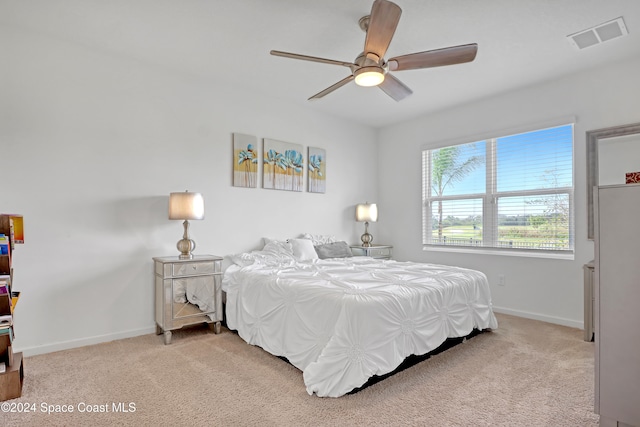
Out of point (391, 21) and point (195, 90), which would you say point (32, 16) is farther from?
point (391, 21)

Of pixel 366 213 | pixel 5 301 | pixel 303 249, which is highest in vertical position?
pixel 366 213

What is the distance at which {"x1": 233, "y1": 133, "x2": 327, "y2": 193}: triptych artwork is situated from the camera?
3.93 metres

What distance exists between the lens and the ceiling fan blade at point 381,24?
198 centimetres

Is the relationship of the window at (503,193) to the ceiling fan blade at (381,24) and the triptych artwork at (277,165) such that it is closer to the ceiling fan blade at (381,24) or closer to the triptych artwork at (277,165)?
the triptych artwork at (277,165)

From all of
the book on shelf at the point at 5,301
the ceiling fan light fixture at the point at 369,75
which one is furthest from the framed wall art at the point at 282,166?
the book on shelf at the point at 5,301

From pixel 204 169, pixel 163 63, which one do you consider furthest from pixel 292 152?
pixel 163 63

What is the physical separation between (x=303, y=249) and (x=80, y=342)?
225 centimetres

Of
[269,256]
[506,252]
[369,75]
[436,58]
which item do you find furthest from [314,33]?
[506,252]

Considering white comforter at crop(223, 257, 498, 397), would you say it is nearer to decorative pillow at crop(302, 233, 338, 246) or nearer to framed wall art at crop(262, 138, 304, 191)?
decorative pillow at crop(302, 233, 338, 246)

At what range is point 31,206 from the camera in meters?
2.77

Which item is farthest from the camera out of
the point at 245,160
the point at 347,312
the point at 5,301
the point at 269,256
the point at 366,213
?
the point at 366,213

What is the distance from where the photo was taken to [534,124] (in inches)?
151

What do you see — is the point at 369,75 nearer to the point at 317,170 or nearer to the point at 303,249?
the point at 303,249

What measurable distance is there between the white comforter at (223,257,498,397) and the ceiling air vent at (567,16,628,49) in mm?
2156
